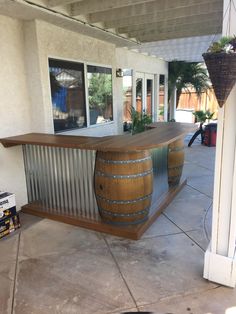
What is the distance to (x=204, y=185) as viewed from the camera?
4.46 metres

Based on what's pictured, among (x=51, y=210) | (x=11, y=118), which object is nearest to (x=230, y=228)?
(x=51, y=210)

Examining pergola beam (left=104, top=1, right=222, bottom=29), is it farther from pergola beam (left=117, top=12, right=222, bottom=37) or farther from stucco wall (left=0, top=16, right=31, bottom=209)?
stucco wall (left=0, top=16, right=31, bottom=209)

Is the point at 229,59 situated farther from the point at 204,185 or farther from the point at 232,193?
the point at 204,185

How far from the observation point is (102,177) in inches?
111

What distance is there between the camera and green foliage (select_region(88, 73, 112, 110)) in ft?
15.4

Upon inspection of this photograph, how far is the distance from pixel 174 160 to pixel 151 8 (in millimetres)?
2096

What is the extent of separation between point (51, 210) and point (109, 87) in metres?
2.83

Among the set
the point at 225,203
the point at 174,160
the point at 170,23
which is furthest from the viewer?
the point at 170,23

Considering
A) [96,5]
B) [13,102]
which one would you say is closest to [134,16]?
[96,5]

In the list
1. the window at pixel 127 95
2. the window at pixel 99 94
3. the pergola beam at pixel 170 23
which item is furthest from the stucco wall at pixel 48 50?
the window at pixel 127 95

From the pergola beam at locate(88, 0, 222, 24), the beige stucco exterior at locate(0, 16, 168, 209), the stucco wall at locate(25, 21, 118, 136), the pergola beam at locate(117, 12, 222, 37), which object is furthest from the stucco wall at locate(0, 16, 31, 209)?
the pergola beam at locate(117, 12, 222, 37)

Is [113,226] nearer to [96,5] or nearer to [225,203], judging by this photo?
[225,203]

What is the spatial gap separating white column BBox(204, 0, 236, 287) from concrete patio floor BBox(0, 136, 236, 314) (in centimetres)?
14

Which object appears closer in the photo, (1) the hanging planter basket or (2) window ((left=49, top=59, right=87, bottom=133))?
(1) the hanging planter basket
